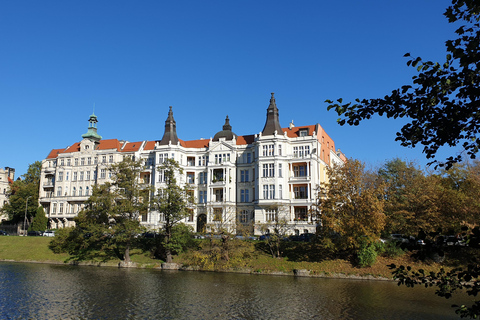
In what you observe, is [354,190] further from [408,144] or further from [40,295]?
[408,144]

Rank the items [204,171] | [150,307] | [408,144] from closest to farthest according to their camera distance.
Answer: [408,144] → [150,307] → [204,171]

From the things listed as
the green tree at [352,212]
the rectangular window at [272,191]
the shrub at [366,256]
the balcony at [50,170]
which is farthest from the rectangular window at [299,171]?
the balcony at [50,170]

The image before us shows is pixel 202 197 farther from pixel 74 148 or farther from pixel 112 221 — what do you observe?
pixel 74 148

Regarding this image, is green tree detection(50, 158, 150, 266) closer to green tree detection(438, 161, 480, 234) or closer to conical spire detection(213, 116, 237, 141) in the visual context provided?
conical spire detection(213, 116, 237, 141)

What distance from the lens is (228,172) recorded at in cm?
6291

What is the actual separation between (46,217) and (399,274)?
7696 cm

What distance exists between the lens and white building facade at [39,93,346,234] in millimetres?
58062

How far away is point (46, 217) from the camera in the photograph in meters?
71.8

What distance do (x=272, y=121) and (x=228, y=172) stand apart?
11270 mm

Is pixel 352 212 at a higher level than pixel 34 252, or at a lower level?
higher

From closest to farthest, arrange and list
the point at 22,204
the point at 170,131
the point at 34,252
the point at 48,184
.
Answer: the point at 34,252, the point at 170,131, the point at 22,204, the point at 48,184

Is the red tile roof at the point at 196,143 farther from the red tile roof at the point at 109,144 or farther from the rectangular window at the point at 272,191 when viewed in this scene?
the rectangular window at the point at 272,191

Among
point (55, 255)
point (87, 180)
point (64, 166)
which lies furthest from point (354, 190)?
point (64, 166)

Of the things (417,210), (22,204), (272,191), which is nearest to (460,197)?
(417,210)
